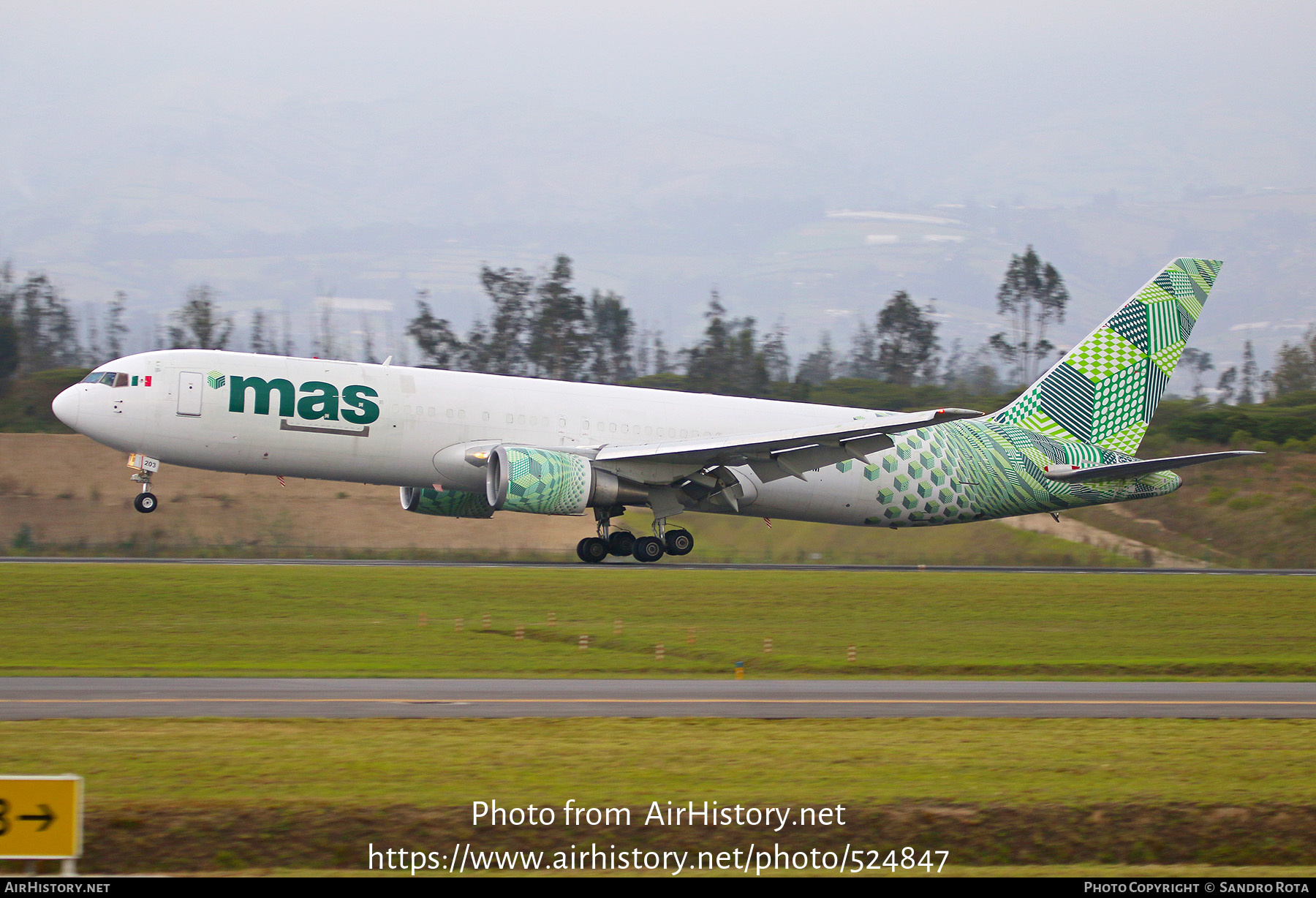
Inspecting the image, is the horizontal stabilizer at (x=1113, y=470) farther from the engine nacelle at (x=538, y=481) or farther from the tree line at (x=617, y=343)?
the tree line at (x=617, y=343)

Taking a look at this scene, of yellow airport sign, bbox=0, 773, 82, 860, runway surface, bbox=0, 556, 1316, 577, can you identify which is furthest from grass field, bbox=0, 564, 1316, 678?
yellow airport sign, bbox=0, 773, 82, 860

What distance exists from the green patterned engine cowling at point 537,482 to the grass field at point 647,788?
1619cm

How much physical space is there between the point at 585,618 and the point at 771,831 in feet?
43.1

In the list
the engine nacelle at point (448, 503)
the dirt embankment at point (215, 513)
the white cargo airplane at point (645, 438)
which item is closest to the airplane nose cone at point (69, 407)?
the white cargo airplane at point (645, 438)

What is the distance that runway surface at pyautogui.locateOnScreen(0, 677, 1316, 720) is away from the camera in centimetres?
1413

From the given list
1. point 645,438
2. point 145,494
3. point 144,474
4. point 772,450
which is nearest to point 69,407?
point 144,474

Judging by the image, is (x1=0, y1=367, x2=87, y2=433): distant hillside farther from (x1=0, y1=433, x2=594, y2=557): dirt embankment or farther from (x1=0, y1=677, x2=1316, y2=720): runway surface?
(x1=0, y1=677, x2=1316, y2=720): runway surface

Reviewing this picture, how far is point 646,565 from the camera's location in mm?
31469

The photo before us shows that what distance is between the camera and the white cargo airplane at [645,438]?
29594 millimetres

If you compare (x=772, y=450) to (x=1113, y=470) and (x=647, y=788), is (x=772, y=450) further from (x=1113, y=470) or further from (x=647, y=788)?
(x=647, y=788)

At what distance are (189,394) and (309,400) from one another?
2.74m

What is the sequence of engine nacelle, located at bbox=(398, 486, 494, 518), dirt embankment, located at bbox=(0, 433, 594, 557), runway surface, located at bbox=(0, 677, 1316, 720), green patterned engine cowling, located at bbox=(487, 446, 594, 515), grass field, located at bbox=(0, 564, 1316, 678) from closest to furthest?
runway surface, located at bbox=(0, 677, 1316, 720) → grass field, located at bbox=(0, 564, 1316, 678) → green patterned engine cowling, located at bbox=(487, 446, 594, 515) → engine nacelle, located at bbox=(398, 486, 494, 518) → dirt embankment, located at bbox=(0, 433, 594, 557)

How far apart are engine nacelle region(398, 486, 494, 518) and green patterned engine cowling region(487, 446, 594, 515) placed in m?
2.90

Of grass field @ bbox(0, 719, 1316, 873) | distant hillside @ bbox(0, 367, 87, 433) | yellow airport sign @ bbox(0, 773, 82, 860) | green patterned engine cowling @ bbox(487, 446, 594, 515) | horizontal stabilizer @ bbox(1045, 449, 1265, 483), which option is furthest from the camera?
distant hillside @ bbox(0, 367, 87, 433)
